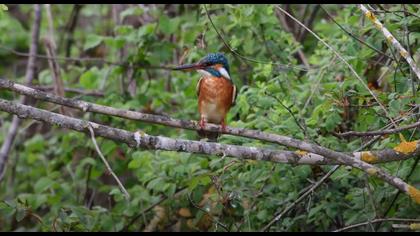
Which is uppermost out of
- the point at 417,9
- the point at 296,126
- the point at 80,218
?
the point at 417,9

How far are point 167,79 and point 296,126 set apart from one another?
202 cm

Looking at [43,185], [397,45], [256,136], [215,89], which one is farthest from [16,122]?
[397,45]

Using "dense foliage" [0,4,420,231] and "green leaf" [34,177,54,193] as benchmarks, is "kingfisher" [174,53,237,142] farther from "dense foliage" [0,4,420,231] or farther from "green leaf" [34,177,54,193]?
"green leaf" [34,177,54,193]

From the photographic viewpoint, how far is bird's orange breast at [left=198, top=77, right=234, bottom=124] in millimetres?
4277

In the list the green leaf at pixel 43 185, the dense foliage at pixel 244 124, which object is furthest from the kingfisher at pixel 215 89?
the green leaf at pixel 43 185

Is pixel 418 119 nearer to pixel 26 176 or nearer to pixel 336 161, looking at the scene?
pixel 336 161

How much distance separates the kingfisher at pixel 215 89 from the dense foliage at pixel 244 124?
109mm

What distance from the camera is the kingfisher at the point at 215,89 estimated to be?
427 centimetres

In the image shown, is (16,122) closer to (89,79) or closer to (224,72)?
(89,79)

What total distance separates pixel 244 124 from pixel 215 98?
10.8 inches

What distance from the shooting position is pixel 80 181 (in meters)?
5.51

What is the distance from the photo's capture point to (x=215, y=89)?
4.33m

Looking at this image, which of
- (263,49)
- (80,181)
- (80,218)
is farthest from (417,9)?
(80,181)

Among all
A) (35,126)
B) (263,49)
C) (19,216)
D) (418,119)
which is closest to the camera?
(418,119)
